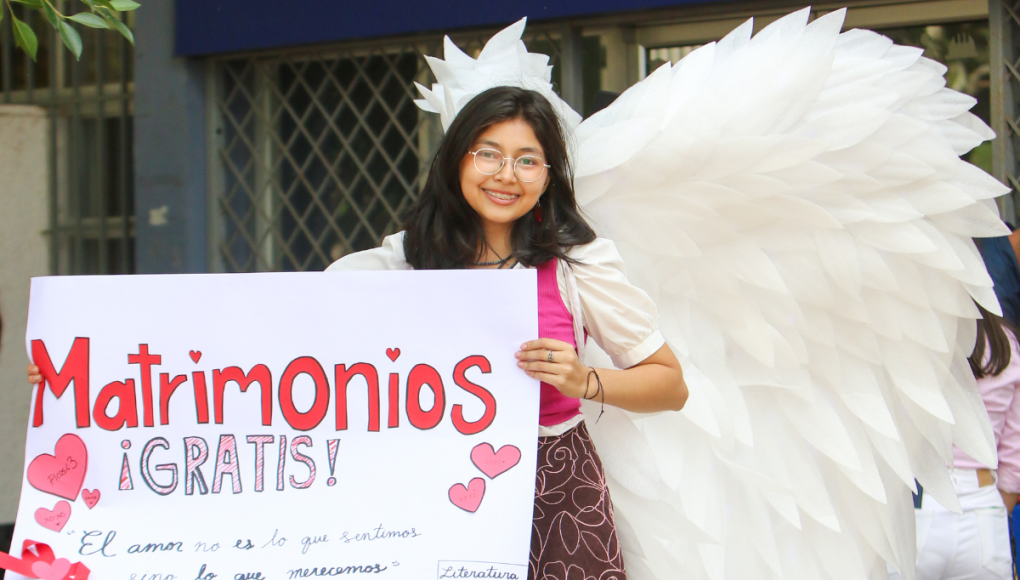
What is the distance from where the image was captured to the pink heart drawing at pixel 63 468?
61.9 inches

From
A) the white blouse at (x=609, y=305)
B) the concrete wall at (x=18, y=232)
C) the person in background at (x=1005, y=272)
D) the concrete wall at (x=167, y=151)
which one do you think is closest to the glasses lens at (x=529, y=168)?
the white blouse at (x=609, y=305)

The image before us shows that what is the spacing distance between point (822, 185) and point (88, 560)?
1.61 m

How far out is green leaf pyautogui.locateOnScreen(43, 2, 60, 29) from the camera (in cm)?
167

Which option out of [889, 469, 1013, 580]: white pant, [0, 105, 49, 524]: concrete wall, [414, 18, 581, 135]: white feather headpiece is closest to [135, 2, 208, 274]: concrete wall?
[0, 105, 49, 524]: concrete wall

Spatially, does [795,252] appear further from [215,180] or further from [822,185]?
[215,180]

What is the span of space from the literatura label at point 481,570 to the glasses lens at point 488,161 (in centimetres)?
68

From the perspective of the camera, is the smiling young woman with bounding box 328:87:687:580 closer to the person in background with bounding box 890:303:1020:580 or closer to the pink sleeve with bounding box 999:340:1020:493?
the person in background with bounding box 890:303:1020:580

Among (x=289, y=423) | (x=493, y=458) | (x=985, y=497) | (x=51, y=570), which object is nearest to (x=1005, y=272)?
(x=985, y=497)

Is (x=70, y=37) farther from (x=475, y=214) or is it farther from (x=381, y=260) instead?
(x=475, y=214)

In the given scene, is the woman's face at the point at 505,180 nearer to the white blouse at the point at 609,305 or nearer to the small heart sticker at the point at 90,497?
the white blouse at the point at 609,305

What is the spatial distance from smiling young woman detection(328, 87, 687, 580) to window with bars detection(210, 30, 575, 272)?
1965 millimetres

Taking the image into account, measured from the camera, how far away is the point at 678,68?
208 cm

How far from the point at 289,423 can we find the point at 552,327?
49 centimetres

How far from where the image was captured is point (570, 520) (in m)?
A: 1.65
